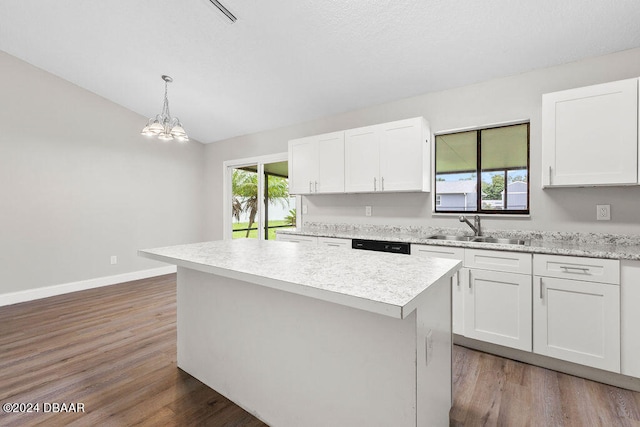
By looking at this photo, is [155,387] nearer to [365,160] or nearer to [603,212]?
[365,160]

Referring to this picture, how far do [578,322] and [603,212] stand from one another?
1003 millimetres

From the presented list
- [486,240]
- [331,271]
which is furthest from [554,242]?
[331,271]

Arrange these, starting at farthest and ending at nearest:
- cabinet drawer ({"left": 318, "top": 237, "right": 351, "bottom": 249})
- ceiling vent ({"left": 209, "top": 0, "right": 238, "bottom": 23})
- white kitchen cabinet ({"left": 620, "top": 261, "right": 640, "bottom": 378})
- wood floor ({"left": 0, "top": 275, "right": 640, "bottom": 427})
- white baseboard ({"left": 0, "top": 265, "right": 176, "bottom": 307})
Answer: white baseboard ({"left": 0, "top": 265, "right": 176, "bottom": 307}) → cabinet drawer ({"left": 318, "top": 237, "right": 351, "bottom": 249}) → ceiling vent ({"left": 209, "top": 0, "right": 238, "bottom": 23}) → white kitchen cabinet ({"left": 620, "top": 261, "right": 640, "bottom": 378}) → wood floor ({"left": 0, "top": 275, "right": 640, "bottom": 427})

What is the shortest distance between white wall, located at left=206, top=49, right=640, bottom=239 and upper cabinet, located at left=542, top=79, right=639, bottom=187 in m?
0.36

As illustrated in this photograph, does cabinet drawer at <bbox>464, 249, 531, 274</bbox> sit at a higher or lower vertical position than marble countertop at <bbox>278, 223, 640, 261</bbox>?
lower

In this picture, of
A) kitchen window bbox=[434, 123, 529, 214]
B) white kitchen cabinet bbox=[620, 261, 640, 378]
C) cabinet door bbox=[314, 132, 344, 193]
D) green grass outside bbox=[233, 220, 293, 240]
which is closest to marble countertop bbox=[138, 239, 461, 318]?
white kitchen cabinet bbox=[620, 261, 640, 378]

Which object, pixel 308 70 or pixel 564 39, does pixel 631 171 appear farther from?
pixel 308 70

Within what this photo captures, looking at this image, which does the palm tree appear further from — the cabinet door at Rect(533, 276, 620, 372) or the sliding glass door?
the cabinet door at Rect(533, 276, 620, 372)

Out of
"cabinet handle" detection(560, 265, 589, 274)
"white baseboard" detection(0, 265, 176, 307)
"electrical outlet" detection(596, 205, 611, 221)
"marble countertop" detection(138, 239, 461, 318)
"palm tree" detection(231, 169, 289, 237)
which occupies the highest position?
"palm tree" detection(231, 169, 289, 237)

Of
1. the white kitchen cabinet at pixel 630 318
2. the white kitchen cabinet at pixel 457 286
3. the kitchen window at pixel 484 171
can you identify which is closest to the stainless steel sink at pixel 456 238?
the kitchen window at pixel 484 171

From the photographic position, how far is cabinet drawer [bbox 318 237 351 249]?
3188 mm

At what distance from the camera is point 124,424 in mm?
1677

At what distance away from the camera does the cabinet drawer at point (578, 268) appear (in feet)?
6.34

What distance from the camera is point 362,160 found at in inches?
133
